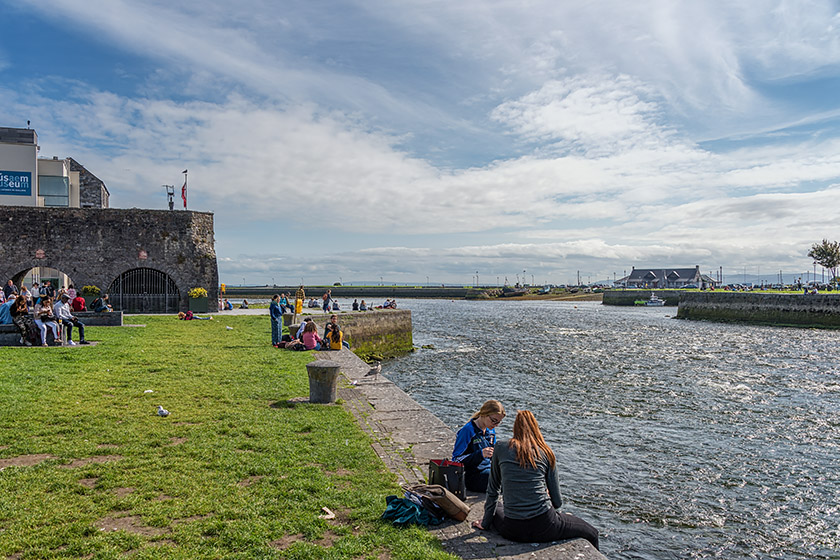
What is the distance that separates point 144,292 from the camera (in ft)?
104

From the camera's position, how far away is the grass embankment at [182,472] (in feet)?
16.1

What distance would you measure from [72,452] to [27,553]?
2.77 m

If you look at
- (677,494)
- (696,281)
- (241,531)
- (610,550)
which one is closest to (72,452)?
(241,531)

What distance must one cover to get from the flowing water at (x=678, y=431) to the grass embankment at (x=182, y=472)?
436 centimetres

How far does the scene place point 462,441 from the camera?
662 centimetres

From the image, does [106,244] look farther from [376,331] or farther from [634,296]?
[634,296]

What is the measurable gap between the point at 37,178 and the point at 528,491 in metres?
48.8

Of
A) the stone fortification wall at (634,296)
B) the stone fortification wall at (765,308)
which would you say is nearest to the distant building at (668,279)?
the stone fortification wall at (634,296)

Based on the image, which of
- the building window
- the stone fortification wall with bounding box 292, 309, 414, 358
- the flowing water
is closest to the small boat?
the flowing water

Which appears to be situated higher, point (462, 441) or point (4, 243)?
point (4, 243)

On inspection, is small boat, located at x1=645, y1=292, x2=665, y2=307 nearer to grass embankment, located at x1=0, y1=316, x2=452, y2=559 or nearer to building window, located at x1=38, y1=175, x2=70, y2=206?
building window, located at x1=38, y1=175, x2=70, y2=206

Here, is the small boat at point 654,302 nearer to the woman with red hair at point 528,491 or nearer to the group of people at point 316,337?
the group of people at point 316,337

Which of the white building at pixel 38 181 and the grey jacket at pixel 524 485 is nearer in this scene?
the grey jacket at pixel 524 485

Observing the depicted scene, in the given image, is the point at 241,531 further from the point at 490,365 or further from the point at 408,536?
the point at 490,365
